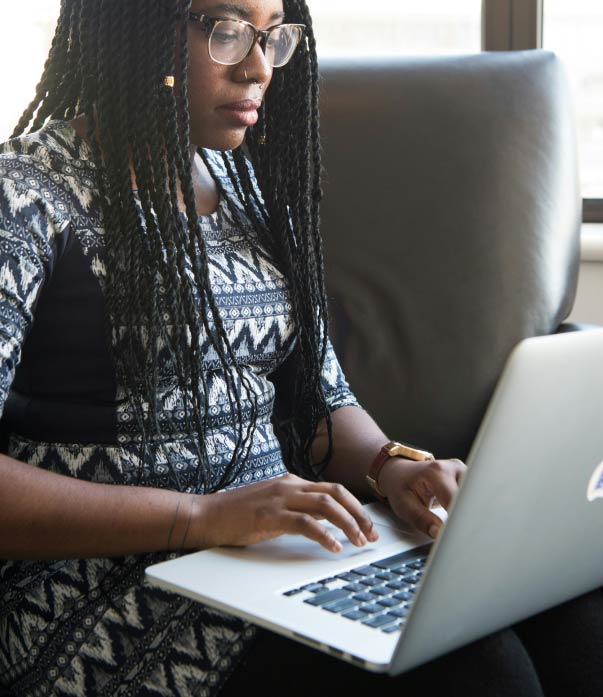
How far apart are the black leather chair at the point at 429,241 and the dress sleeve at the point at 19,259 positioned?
556mm

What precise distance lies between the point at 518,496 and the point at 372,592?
0.17 metres

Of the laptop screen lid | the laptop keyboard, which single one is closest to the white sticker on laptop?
the laptop screen lid

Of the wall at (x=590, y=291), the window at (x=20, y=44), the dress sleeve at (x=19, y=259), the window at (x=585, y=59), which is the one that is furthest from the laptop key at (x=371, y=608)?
the window at (x=20, y=44)

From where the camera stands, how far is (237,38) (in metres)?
1.02

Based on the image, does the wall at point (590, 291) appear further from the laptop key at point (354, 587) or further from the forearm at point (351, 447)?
the laptop key at point (354, 587)

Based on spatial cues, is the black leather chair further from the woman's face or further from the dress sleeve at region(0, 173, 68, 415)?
the dress sleeve at region(0, 173, 68, 415)

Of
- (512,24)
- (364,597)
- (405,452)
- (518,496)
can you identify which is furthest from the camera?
(512,24)

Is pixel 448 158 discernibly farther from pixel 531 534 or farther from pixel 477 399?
pixel 531 534

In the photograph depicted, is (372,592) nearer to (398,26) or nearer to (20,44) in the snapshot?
(398,26)

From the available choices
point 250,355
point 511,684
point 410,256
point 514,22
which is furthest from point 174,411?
point 514,22

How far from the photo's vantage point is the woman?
2.88 feet

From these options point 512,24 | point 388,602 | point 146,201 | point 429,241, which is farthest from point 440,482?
point 512,24

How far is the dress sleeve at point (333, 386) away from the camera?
125 cm

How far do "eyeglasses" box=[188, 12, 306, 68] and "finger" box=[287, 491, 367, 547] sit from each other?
45cm
